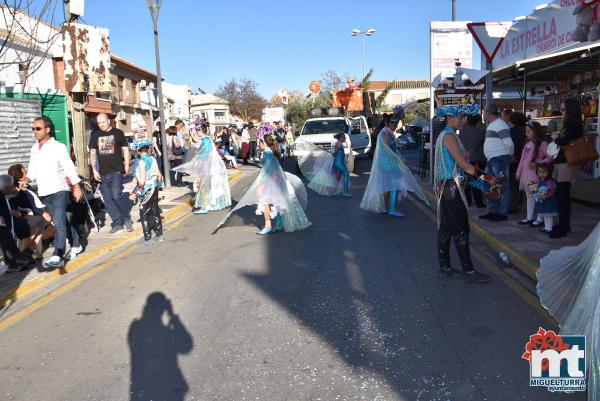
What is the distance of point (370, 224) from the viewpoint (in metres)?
9.57

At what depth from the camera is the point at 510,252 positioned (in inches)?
273

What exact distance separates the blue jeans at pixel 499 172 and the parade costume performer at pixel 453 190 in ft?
10.3

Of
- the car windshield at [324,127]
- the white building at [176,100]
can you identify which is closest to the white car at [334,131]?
the car windshield at [324,127]

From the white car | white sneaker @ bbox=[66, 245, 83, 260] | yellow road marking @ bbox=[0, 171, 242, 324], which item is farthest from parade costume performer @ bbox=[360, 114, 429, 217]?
the white car

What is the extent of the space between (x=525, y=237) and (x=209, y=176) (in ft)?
20.8

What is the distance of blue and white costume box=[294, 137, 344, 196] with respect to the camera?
1275 centimetres

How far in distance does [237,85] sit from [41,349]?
59.0 meters

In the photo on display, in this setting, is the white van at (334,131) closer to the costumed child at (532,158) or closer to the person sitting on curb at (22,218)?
the costumed child at (532,158)

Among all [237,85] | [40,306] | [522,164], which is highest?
[237,85]

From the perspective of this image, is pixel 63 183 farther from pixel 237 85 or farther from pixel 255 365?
pixel 237 85

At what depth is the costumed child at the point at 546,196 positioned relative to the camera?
24.9 feet

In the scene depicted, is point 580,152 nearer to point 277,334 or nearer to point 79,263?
point 277,334

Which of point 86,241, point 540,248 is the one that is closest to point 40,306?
point 86,241

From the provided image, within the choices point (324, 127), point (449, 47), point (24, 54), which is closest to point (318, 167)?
point (449, 47)
